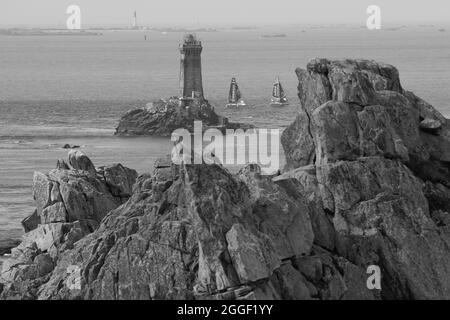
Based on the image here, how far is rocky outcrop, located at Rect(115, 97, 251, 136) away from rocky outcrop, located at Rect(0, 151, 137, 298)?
78.2 meters

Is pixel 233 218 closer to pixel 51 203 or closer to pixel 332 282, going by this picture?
pixel 332 282

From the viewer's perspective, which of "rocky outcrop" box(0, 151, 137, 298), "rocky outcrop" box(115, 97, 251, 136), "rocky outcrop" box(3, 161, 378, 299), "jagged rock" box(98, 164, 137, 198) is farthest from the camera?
"rocky outcrop" box(115, 97, 251, 136)

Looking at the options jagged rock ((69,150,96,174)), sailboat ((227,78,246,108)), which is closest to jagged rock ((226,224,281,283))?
jagged rock ((69,150,96,174))

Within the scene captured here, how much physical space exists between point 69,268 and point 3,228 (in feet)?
96.3

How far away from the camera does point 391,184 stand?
1965 inches

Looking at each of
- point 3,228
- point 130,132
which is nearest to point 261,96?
point 130,132

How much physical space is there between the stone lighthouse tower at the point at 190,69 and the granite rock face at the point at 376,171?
94.8 metres

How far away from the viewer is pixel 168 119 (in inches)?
5655

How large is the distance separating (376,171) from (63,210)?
12994mm

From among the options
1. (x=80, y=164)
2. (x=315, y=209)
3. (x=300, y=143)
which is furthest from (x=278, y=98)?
(x=315, y=209)

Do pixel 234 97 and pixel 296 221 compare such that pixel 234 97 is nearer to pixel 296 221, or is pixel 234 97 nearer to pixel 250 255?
pixel 296 221

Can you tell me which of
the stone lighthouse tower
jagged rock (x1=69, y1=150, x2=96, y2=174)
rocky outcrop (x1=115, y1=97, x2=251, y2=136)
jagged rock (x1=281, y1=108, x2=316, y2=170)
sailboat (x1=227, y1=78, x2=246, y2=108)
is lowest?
sailboat (x1=227, y1=78, x2=246, y2=108)

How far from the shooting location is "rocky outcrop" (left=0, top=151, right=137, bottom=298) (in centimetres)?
5288

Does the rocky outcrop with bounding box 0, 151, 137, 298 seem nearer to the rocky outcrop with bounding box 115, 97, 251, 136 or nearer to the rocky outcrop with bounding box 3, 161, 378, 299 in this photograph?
the rocky outcrop with bounding box 3, 161, 378, 299
